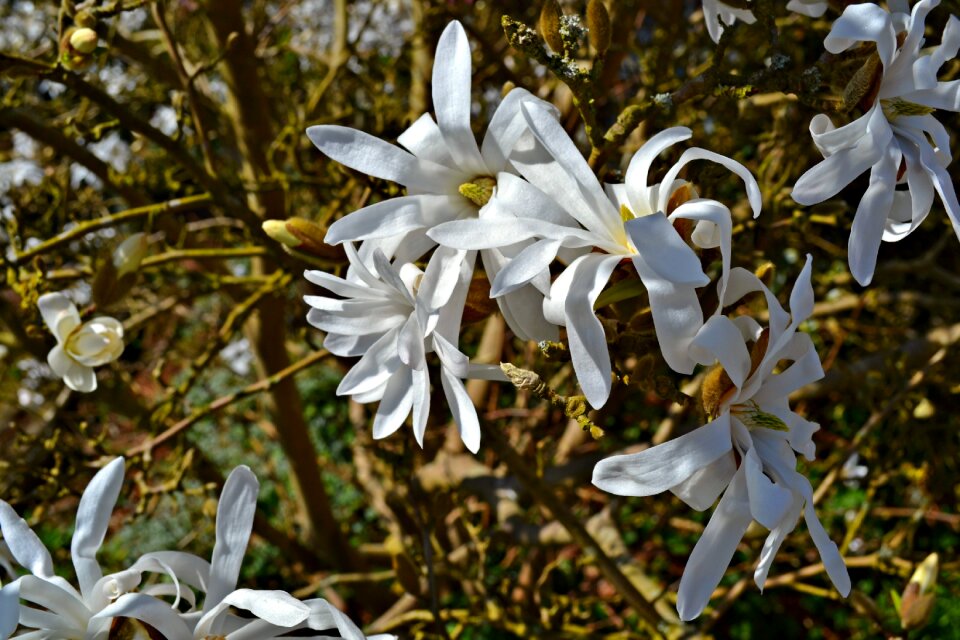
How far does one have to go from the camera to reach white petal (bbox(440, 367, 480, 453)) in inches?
25.0

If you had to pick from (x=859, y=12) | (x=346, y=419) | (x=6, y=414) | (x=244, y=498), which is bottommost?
(x=346, y=419)

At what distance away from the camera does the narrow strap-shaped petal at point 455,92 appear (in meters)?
0.65

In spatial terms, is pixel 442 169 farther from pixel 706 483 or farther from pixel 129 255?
pixel 129 255

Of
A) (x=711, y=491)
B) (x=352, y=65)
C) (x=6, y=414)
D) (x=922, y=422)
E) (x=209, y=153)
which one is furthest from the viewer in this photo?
(x=352, y=65)

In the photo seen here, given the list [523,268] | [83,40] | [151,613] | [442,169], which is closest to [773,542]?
[523,268]

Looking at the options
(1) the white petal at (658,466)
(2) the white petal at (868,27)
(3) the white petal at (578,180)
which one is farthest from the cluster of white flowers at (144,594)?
(2) the white petal at (868,27)

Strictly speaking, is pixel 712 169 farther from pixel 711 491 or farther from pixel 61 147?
pixel 61 147

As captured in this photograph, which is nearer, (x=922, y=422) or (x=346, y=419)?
(x=922, y=422)

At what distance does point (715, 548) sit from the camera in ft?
1.95

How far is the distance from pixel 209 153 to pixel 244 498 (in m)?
0.53

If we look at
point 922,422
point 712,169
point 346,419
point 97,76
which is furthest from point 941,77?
point 346,419

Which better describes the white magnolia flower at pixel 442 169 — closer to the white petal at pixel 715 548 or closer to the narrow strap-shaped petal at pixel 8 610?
the white petal at pixel 715 548

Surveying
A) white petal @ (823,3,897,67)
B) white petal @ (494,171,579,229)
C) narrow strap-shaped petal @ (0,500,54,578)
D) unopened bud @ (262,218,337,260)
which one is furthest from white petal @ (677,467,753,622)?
narrow strap-shaped petal @ (0,500,54,578)

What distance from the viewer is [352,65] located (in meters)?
2.86
